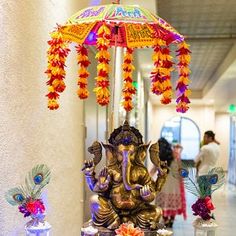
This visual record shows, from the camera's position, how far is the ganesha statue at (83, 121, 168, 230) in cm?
214

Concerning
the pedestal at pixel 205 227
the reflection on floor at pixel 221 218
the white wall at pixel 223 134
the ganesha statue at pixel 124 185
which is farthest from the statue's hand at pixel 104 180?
the white wall at pixel 223 134

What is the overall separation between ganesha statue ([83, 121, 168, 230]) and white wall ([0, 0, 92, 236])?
0.37 meters

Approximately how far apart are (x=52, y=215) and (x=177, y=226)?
4.30 m

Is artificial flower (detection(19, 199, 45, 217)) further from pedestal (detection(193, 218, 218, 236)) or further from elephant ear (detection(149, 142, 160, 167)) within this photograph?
pedestal (detection(193, 218, 218, 236))

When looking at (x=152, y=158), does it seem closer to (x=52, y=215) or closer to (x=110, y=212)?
(x=110, y=212)

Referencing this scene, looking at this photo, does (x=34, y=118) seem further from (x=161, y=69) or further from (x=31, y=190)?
(x=161, y=69)

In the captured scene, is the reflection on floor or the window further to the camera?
the window

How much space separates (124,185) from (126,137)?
9.6 inches

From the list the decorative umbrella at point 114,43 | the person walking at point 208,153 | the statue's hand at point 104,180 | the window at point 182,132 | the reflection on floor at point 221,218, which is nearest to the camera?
the decorative umbrella at point 114,43

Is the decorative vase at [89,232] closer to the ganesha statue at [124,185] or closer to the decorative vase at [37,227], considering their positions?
the ganesha statue at [124,185]

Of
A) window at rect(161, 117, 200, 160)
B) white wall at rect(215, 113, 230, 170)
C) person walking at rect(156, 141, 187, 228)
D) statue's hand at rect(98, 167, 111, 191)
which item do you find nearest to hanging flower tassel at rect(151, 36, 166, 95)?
statue's hand at rect(98, 167, 111, 191)

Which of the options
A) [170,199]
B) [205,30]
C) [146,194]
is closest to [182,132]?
[205,30]

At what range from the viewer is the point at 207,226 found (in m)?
2.13

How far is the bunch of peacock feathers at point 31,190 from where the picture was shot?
181 cm
